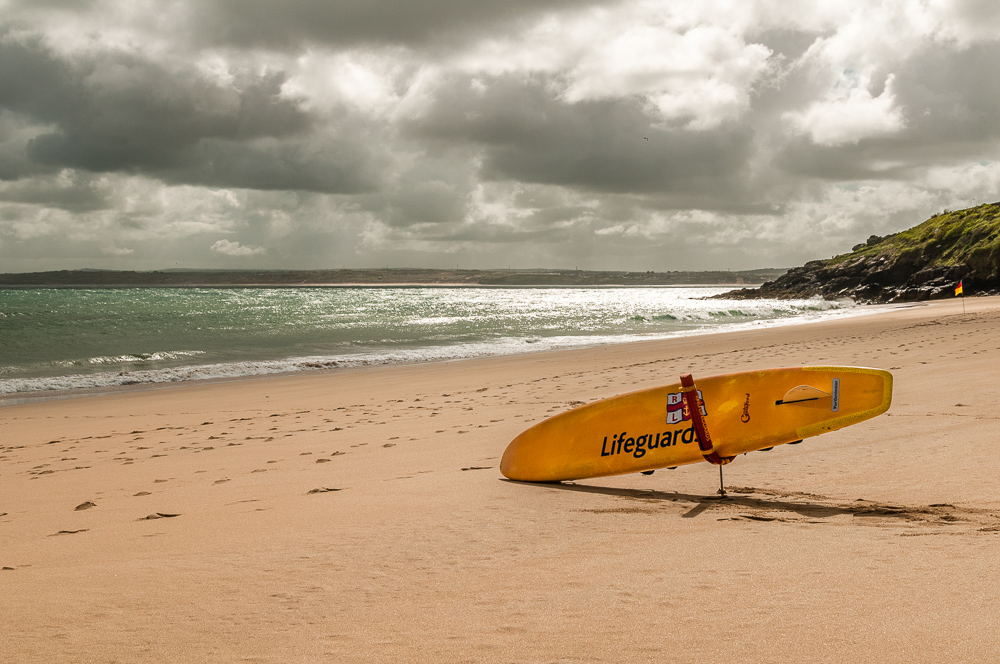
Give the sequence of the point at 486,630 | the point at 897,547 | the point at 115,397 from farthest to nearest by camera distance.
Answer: the point at 115,397 < the point at 897,547 < the point at 486,630

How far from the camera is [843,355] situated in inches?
502

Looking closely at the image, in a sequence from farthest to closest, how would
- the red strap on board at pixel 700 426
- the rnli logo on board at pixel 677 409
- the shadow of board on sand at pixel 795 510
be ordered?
the rnli logo on board at pixel 677 409 → the red strap on board at pixel 700 426 → the shadow of board on sand at pixel 795 510

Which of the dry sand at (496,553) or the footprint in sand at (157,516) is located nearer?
the dry sand at (496,553)

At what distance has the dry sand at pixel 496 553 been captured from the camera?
7.76 feet

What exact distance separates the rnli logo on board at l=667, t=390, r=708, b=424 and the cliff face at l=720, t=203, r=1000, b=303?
40993mm

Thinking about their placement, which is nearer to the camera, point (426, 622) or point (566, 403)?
point (426, 622)

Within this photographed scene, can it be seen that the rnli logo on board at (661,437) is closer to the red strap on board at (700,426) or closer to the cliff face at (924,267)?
the red strap on board at (700,426)

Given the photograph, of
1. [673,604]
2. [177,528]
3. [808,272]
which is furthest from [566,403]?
[808,272]

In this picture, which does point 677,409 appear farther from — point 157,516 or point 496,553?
point 157,516

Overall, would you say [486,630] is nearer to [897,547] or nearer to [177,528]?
[897,547]

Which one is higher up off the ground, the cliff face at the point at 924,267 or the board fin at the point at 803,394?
the cliff face at the point at 924,267

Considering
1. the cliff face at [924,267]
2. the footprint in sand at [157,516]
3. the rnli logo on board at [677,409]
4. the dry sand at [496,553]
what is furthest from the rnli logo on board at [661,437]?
the cliff face at [924,267]

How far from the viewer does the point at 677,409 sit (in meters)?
4.71

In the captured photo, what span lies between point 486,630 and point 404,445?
14.1 ft
